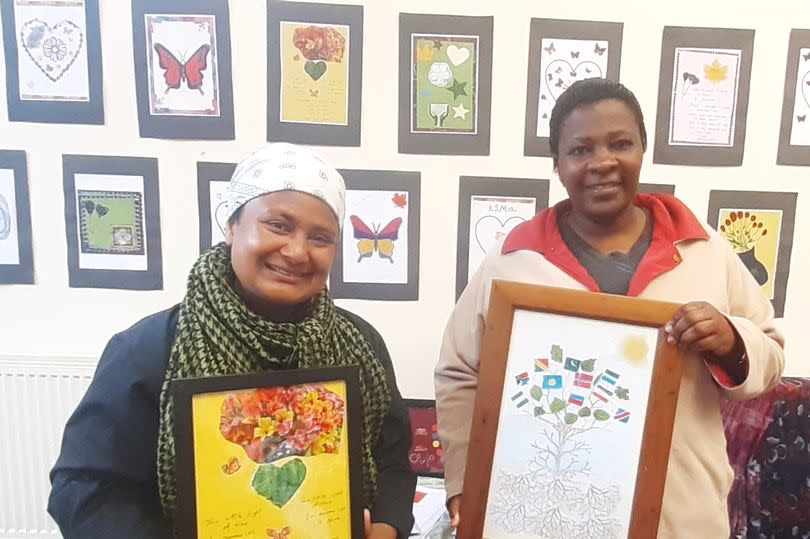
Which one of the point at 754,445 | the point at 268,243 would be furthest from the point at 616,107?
the point at 754,445

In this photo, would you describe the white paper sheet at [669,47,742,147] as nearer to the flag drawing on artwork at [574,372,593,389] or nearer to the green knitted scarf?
the flag drawing on artwork at [574,372,593,389]

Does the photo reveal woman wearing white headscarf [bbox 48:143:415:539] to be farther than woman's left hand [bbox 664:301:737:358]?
No

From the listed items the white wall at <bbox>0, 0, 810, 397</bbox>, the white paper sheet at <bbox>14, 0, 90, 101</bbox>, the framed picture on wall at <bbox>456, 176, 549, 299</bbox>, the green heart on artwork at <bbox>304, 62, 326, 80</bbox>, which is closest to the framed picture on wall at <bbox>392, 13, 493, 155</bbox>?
the white wall at <bbox>0, 0, 810, 397</bbox>

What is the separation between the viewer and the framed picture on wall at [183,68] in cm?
212

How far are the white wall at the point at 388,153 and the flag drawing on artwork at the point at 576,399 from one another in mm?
1063

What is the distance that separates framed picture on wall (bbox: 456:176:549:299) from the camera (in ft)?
7.25

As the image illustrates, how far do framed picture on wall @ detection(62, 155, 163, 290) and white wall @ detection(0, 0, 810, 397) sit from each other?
0.04 metres

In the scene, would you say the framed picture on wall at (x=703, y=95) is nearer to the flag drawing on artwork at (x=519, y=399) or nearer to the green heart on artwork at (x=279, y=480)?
the flag drawing on artwork at (x=519, y=399)

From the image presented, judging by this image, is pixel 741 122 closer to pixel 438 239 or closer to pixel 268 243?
pixel 438 239

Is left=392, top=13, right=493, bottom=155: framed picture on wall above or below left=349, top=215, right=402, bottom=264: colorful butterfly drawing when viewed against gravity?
above

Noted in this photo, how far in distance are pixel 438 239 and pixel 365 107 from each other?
59 cm

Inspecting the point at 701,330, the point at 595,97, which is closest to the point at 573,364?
the point at 701,330

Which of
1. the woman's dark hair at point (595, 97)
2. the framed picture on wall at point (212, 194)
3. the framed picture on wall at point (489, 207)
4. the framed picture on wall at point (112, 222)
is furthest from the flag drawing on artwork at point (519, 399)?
the framed picture on wall at point (112, 222)

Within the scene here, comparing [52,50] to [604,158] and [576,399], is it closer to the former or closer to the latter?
[604,158]
